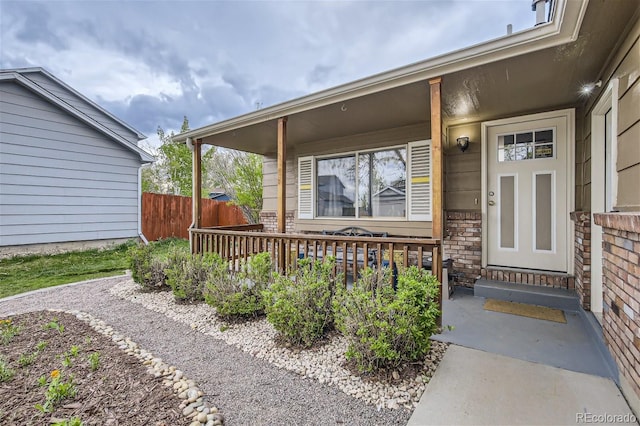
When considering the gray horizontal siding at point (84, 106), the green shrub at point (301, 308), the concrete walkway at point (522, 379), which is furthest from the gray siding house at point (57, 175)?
the concrete walkway at point (522, 379)

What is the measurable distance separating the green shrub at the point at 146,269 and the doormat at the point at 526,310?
4.60 meters

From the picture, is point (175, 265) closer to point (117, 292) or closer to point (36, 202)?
point (117, 292)

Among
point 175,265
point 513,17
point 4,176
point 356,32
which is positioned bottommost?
point 175,265

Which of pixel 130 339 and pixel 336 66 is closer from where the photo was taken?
pixel 130 339

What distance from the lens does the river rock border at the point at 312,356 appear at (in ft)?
6.57

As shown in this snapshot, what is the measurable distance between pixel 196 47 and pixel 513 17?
31.3 feet

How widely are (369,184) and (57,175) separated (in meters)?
7.47

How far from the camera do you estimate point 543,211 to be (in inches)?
Result: 158

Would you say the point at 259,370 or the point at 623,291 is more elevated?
the point at 623,291

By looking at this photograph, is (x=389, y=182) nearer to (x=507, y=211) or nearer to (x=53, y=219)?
(x=507, y=211)

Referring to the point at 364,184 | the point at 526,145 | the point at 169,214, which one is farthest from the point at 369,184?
the point at 169,214

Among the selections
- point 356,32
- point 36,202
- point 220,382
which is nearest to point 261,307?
point 220,382

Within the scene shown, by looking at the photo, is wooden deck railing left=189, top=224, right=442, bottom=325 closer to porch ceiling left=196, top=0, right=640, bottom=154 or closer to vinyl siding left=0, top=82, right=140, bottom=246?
porch ceiling left=196, top=0, right=640, bottom=154

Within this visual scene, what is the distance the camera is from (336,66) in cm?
1273
